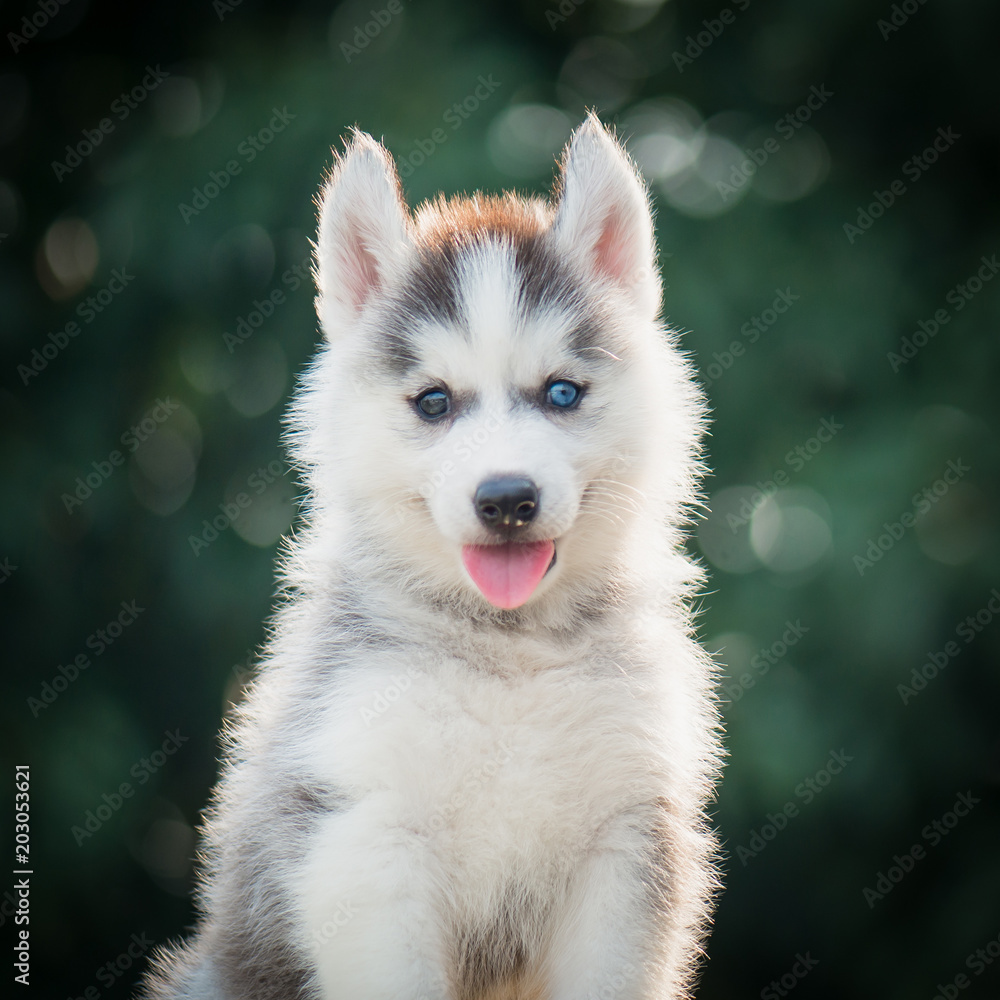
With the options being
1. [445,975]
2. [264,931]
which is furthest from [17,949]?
[445,975]

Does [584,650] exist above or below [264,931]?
above

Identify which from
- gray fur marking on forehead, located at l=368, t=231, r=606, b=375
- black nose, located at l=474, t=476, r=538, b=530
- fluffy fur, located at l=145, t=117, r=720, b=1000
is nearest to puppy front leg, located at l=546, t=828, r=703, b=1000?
fluffy fur, located at l=145, t=117, r=720, b=1000

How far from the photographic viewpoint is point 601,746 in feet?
7.99

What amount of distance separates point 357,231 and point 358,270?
12 centimetres

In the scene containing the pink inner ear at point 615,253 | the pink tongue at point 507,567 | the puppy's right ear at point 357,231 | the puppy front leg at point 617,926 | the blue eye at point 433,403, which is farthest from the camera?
the pink inner ear at point 615,253

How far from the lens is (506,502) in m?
2.40

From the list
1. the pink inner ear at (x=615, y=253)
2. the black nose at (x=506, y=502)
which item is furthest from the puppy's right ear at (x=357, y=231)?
the black nose at (x=506, y=502)

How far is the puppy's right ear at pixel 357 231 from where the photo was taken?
2.97 meters

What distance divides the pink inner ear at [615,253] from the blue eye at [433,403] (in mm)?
739

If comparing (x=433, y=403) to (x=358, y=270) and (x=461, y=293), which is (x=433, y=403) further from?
(x=358, y=270)

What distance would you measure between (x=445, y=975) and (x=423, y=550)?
102 centimetres

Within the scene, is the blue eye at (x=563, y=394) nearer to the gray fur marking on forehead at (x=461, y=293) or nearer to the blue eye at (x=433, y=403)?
the gray fur marking on forehead at (x=461, y=293)

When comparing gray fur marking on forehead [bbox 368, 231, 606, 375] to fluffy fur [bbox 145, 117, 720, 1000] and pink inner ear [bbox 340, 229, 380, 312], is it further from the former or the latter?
pink inner ear [bbox 340, 229, 380, 312]

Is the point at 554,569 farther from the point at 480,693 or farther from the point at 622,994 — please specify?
the point at 622,994
